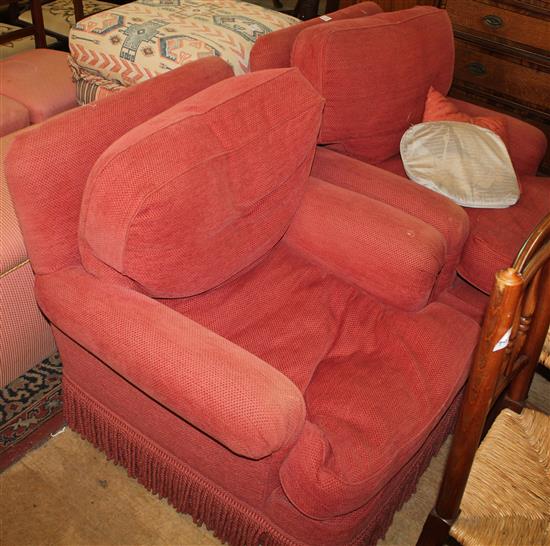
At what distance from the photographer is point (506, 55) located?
2672mm

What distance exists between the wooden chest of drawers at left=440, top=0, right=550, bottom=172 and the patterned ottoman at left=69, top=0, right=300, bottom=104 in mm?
1111

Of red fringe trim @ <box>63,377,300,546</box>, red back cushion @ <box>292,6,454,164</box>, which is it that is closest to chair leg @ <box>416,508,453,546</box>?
red fringe trim @ <box>63,377,300,546</box>

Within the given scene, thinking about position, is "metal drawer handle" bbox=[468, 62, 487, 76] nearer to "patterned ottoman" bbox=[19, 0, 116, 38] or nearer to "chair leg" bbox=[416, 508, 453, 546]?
"patterned ottoman" bbox=[19, 0, 116, 38]

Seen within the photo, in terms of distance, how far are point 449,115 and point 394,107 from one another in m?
0.20

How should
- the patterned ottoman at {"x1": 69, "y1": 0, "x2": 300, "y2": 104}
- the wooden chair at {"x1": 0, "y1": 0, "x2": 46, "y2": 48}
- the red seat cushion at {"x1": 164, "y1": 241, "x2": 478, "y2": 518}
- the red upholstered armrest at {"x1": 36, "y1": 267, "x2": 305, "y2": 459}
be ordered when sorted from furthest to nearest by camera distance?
the wooden chair at {"x1": 0, "y1": 0, "x2": 46, "y2": 48} < the patterned ottoman at {"x1": 69, "y1": 0, "x2": 300, "y2": 104} < the red seat cushion at {"x1": 164, "y1": 241, "x2": 478, "y2": 518} < the red upholstered armrest at {"x1": 36, "y1": 267, "x2": 305, "y2": 459}

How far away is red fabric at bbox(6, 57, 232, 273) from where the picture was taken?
1.19 m

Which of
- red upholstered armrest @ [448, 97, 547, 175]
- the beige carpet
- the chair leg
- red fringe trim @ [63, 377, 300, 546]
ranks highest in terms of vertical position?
red upholstered armrest @ [448, 97, 547, 175]

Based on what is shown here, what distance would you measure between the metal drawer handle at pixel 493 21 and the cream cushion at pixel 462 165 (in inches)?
38.7

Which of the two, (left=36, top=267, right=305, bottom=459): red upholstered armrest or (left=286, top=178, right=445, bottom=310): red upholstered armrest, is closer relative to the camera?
(left=36, top=267, right=305, bottom=459): red upholstered armrest

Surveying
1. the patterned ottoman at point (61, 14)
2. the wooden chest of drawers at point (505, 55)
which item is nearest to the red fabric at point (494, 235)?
the wooden chest of drawers at point (505, 55)

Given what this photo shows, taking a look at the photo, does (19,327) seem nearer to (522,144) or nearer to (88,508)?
(88,508)

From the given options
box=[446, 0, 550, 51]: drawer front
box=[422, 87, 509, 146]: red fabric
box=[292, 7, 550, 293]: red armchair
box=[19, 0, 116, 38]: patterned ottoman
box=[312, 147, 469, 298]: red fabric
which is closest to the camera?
box=[312, 147, 469, 298]: red fabric

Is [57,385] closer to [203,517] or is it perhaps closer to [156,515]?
[156,515]

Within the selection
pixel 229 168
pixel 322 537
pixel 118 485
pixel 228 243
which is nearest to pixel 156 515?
pixel 118 485
